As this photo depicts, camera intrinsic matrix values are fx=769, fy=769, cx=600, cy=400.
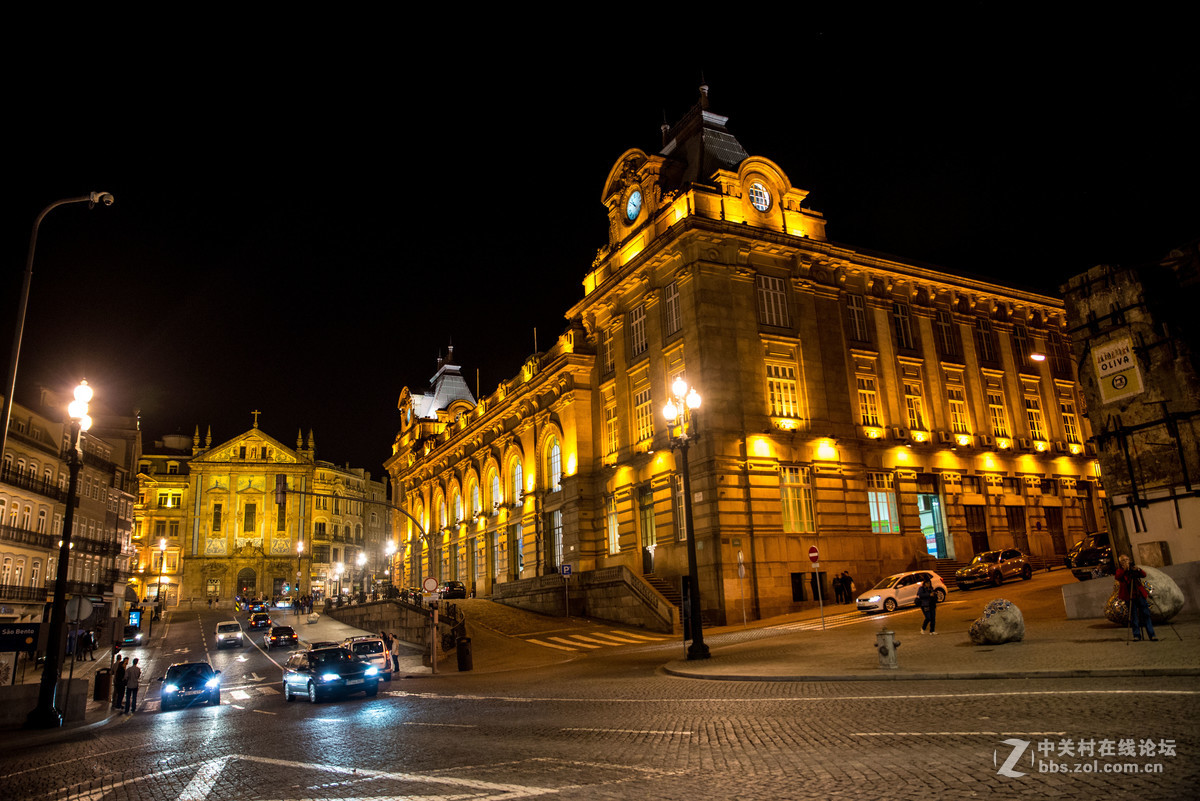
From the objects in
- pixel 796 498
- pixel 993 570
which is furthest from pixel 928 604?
pixel 796 498

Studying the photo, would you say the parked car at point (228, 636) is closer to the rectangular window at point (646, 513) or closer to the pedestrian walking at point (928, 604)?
the rectangular window at point (646, 513)

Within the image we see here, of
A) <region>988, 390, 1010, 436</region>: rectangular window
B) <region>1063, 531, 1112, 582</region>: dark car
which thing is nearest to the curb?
<region>1063, 531, 1112, 582</region>: dark car

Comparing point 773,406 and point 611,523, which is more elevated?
point 773,406

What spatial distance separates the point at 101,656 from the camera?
44.4 meters

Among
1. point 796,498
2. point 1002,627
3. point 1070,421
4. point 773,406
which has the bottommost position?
point 1002,627

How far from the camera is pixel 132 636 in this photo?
5144 cm

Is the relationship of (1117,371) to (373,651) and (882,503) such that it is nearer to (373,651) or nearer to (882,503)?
(882,503)

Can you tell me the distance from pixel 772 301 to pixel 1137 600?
25.5 metres

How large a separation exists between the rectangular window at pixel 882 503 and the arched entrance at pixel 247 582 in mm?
80046

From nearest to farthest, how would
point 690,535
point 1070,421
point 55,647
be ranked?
point 55,647, point 690,535, point 1070,421

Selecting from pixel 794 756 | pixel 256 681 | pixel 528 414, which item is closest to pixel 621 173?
pixel 528 414

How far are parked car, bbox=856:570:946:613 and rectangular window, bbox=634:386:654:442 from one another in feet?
44.7

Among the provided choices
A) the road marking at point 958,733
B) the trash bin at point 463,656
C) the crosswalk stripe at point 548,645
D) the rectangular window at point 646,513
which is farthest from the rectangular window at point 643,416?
the road marking at point 958,733

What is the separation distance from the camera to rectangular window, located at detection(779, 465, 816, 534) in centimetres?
3472
